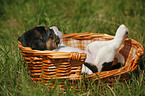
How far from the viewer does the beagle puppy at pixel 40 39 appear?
160 cm

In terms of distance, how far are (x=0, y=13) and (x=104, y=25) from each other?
1992mm

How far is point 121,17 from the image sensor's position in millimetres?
2820

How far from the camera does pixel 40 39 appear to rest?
162cm

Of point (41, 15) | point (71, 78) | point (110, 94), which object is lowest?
point (110, 94)

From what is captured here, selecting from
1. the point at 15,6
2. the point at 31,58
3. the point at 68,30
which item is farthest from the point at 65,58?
the point at 15,6

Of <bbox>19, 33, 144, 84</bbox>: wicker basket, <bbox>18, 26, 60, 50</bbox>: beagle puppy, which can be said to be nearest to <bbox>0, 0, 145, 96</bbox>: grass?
<bbox>19, 33, 144, 84</bbox>: wicker basket

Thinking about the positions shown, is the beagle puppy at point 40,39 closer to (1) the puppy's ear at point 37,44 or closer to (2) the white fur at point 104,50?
(1) the puppy's ear at point 37,44

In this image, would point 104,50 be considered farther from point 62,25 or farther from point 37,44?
point 62,25

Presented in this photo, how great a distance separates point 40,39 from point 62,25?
87 centimetres

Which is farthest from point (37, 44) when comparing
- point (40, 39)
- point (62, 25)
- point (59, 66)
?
point (62, 25)

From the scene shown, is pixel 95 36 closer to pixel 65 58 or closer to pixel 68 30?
pixel 68 30

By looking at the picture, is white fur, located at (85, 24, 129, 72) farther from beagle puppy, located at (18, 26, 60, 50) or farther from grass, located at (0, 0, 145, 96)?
beagle puppy, located at (18, 26, 60, 50)

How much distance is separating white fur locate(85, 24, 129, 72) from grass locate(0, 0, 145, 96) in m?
0.26

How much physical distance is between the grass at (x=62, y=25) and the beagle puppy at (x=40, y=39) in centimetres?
21
